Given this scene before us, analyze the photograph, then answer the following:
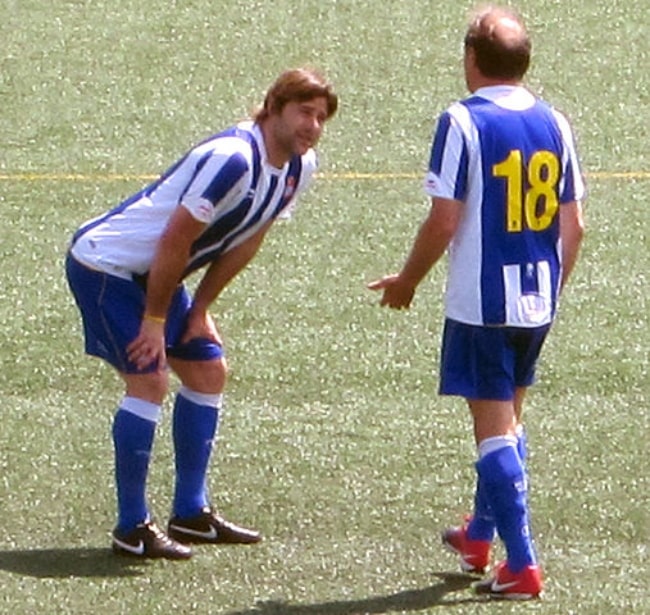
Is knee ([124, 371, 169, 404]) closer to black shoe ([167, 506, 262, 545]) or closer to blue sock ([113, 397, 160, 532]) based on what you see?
blue sock ([113, 397, 160, 532])

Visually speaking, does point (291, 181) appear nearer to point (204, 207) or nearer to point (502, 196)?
point (204, 207)

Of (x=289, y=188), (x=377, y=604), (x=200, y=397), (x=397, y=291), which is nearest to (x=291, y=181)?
(x=289, y=188)

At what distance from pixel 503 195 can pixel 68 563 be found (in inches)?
68.0

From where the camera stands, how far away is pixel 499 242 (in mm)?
5285

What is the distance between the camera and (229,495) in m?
6.37

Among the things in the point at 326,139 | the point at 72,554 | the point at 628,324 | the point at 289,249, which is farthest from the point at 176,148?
the point at 72,554

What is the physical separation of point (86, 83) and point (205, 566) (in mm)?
5665

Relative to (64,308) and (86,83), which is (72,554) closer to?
(64,308)

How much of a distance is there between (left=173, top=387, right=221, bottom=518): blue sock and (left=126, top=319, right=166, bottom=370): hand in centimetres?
34

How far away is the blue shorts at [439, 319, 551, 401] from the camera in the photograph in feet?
17.5

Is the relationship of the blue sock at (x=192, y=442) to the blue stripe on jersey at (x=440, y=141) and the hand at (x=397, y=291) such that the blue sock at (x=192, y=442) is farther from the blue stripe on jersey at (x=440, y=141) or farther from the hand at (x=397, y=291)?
the blue stripe on jersey at (x=440, y=141)

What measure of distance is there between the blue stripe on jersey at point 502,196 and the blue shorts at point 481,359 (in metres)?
0.06

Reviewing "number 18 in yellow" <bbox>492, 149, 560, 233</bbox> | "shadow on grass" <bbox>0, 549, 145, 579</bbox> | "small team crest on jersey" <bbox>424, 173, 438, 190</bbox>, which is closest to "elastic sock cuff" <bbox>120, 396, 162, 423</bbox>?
"shadow on grass" <bbox>0, 549, 145, 579</bbox>

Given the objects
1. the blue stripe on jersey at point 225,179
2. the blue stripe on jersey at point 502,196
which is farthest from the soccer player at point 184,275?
the blue stripe on jersey at point 502,196
